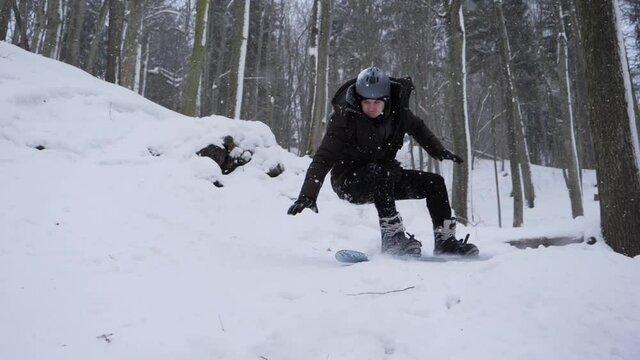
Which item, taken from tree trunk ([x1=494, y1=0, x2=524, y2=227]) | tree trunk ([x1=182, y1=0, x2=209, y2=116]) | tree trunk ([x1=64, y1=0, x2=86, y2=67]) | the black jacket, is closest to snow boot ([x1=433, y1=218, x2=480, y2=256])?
the black jacket

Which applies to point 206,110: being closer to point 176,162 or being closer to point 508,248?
point 176,162

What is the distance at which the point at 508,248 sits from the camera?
Answer: 4.19 m

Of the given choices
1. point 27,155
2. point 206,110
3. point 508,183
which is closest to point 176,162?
point 27,155

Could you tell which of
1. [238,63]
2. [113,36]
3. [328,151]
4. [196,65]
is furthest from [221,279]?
[113,36]

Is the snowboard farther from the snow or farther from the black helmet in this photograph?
the black helmet

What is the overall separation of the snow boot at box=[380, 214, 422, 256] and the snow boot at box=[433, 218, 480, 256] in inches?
7.2

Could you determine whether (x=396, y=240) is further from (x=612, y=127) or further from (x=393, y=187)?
(x=612, y=127)

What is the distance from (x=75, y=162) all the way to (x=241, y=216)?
6.55ft

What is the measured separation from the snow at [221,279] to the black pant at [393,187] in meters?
0.56

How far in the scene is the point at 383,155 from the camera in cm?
395

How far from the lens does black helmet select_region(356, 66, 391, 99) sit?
366 centimetres

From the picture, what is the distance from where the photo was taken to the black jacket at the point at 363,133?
373 centimetres

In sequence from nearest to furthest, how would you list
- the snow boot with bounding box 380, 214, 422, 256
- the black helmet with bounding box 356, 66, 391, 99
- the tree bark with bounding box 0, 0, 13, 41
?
the black helmet with bounding box 356, 66, 391, 99
the snow boot with bounding box 380, 214, 422, 256
the tree bark with bounding box 0, 0, 13, 41

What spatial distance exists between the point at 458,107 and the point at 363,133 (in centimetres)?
578
